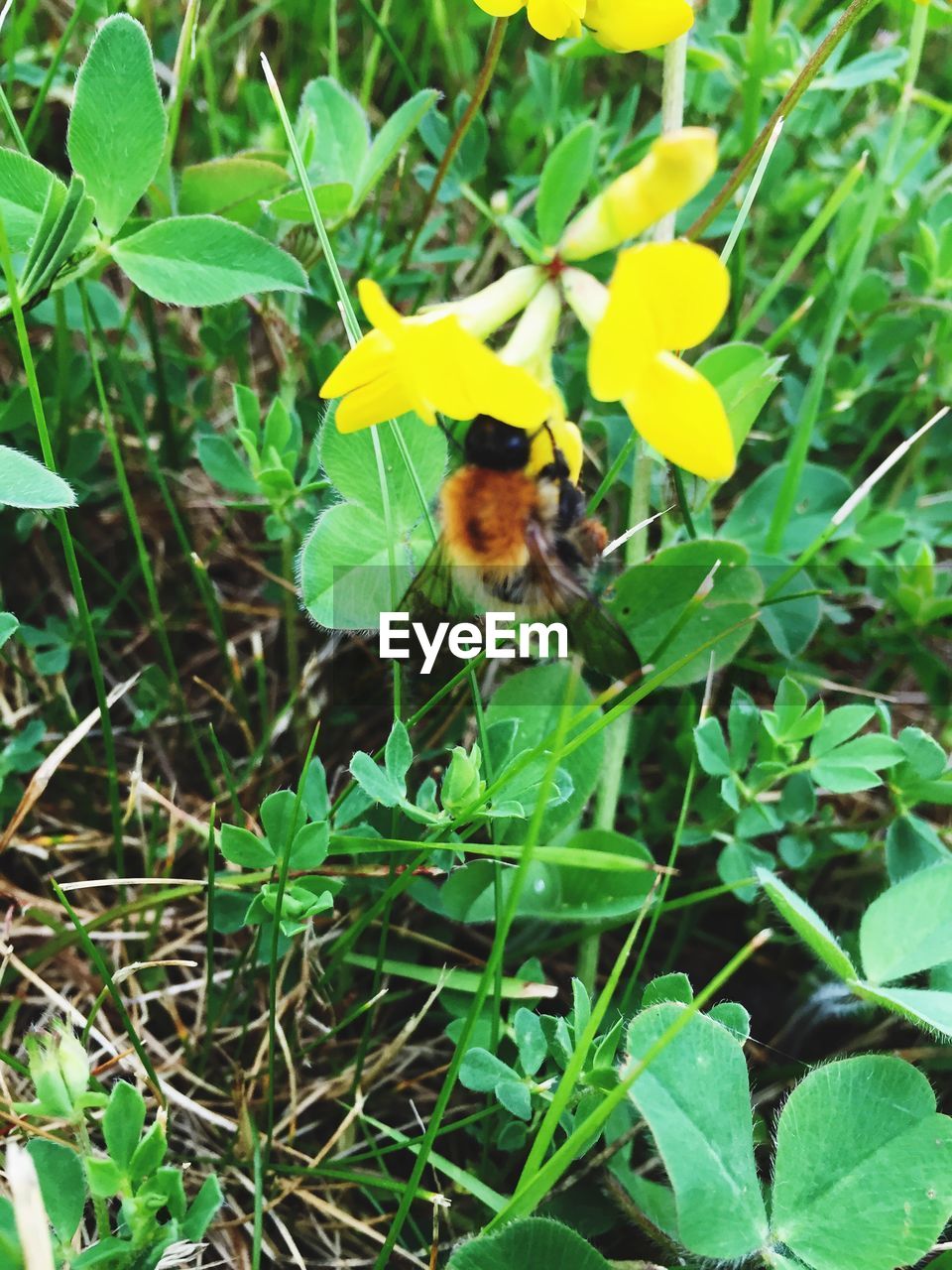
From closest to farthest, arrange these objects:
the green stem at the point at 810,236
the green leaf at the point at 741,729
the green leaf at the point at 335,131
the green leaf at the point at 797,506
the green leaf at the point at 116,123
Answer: the green leaf at the point at 116,123
the green leaf at the point at 741,729
the green stem at the point at 810,236
the green leaf at the point at 335,131
the green leaf at the point at 797,506

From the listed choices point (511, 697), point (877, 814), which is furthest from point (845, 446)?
point (511, 697)

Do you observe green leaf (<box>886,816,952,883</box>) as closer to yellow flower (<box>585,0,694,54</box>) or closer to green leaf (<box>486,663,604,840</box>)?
green leaf (<box>486,663,604,840</box>)

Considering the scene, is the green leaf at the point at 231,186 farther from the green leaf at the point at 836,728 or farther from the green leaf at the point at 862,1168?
the green leaf at the point at 862,1168

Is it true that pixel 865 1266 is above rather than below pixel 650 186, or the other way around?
below

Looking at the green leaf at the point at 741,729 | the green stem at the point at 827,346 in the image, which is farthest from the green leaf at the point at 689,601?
the green stem at the point at 827,346

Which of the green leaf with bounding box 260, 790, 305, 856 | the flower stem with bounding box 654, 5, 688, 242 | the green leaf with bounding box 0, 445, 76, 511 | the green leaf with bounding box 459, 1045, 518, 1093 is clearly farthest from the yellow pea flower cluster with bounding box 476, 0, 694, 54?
the green leaf with bounding box 459, 1045, 518, 1093

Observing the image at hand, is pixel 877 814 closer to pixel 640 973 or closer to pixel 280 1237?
pixel 640 973

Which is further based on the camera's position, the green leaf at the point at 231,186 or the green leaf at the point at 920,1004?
the green leaf at the point at 231,186
